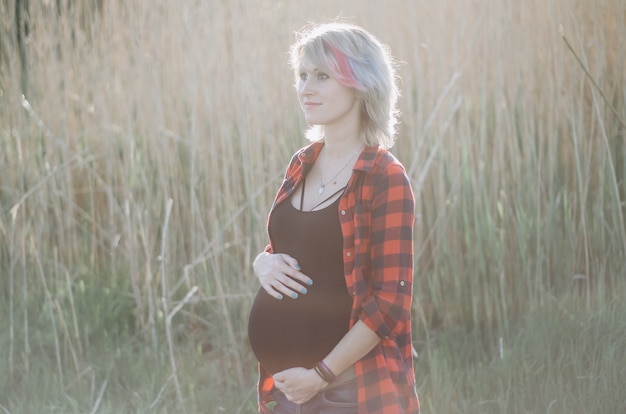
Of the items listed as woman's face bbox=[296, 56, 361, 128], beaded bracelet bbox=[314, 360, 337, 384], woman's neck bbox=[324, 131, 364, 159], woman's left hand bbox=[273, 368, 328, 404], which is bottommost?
woman's left hand bbox=[273, 368, 328, 404]

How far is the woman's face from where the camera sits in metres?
1.68

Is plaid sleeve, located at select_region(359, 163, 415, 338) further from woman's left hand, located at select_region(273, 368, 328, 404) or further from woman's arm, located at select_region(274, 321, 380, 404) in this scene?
woman's left hand, located at select_region(273, 368, 328, 404)

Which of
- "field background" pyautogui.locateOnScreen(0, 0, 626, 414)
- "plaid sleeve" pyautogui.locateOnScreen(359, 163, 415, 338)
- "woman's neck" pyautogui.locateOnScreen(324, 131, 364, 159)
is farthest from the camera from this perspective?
"field background" pyautogui.locateOnScreen(0, 0, 626, 414)

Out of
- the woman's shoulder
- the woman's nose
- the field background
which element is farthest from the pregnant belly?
the field background

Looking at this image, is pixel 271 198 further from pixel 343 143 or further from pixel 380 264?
pixel 380 264

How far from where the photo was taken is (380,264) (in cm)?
162

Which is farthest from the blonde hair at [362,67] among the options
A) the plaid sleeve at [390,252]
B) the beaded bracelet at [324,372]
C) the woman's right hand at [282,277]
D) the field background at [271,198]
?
the field background at [271,198]

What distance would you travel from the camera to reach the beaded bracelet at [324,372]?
162 cm

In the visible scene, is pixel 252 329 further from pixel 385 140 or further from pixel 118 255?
pixel 118 255

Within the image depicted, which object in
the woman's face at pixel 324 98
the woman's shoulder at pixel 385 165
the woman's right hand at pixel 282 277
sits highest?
the woman's face at pixel 324 98

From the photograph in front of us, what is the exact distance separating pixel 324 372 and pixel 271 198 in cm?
173

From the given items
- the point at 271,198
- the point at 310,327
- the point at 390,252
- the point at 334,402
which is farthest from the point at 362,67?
the point at 271,198

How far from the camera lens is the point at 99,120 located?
387cm

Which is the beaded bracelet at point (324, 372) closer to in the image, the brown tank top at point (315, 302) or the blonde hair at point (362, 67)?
the brown tank top at point (315, 302)
